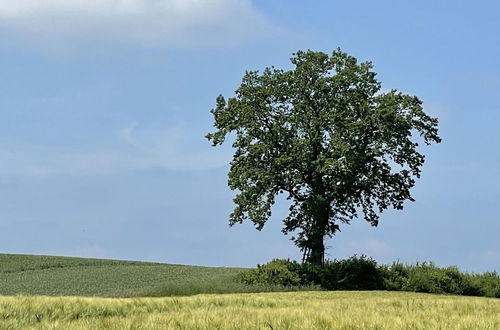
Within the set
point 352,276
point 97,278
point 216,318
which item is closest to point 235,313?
point 216,318

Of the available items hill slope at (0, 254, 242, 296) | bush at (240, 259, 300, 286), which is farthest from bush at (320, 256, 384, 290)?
hill slope at (0, 254, 242, 296)

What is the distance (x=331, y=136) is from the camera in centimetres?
3322

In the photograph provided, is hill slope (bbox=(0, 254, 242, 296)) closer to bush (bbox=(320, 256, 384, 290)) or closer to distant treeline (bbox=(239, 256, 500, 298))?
distant treeline (bbox=(239, 256, 500, 298))

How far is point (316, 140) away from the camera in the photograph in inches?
1313

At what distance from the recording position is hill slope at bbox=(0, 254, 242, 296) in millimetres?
30355

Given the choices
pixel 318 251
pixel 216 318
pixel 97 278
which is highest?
pixel 318 251

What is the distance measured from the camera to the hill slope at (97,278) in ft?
99.6

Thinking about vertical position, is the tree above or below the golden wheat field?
above

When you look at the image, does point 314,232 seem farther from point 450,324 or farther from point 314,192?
point 450,324

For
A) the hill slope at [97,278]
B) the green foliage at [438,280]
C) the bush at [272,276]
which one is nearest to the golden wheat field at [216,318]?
the hill slope at [97,278]

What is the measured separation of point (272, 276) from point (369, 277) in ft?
16.9

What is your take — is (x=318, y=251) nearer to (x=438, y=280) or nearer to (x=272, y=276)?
(x=272, y=276)

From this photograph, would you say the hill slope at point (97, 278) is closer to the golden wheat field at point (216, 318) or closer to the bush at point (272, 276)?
the bush at point (272, 276)

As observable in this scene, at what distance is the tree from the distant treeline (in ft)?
7.57
